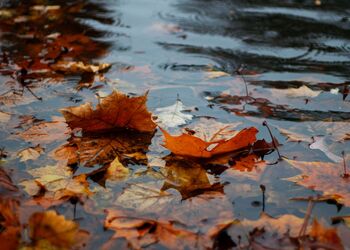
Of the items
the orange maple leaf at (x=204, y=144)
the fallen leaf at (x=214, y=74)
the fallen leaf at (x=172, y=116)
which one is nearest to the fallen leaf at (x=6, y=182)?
the orange maple leaf at (x=204, y=144)

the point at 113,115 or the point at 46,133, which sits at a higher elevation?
the point at 113,115

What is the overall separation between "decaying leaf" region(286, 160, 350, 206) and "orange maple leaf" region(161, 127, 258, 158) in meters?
0.19

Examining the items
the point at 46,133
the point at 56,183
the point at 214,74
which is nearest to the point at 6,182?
the point at 56,183

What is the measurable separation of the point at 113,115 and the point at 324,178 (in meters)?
0.82

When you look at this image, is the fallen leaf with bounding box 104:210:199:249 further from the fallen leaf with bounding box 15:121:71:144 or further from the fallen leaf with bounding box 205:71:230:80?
the fallen leaf with bounding box 205:71:230:80

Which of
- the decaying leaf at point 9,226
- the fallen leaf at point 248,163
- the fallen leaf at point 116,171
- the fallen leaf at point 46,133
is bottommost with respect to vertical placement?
the fallen leaf at point 248,163

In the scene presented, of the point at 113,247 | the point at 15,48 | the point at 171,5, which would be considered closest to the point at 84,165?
the point at 113,247

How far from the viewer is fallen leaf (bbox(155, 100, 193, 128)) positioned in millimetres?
A: 1786

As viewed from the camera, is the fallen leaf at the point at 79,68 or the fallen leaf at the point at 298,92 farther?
the fallen leaf at the point at 79,68

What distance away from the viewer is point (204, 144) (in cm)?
142

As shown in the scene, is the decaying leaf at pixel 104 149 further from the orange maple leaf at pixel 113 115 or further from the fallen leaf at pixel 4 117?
the fallen leaf at pixel 4 117

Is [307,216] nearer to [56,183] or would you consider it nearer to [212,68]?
[56,183]

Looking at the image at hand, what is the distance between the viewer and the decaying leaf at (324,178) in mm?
1311

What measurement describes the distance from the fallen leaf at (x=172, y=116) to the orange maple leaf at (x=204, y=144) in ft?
1.04
